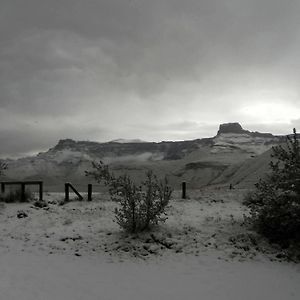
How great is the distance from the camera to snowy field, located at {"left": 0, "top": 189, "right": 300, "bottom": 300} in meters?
8.74

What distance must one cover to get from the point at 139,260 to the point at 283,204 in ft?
15.0

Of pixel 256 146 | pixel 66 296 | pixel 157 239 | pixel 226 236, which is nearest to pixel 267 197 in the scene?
pixel 226 236

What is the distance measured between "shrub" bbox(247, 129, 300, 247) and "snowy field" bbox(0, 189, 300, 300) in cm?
50

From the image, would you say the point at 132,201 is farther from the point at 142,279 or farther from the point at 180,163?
the point at 180,163

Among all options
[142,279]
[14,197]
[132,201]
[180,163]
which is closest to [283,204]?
[132,201]

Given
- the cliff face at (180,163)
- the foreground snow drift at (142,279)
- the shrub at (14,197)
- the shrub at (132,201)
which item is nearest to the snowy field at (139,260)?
the foreground snow drift at (142,279)

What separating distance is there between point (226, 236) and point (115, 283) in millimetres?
4580

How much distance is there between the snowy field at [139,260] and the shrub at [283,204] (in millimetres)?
503

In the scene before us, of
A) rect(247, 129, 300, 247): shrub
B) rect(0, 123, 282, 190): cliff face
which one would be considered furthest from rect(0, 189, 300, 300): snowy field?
rect(0, 123, 282, 190): cliff face

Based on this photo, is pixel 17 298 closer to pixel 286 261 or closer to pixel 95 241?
pixel 95 241

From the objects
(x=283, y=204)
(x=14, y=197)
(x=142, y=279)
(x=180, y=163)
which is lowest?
(x=142, y=279)

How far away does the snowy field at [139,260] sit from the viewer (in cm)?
874

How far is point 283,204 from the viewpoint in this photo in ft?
39.4

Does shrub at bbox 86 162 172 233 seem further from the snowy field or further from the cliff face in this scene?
the cliff face
